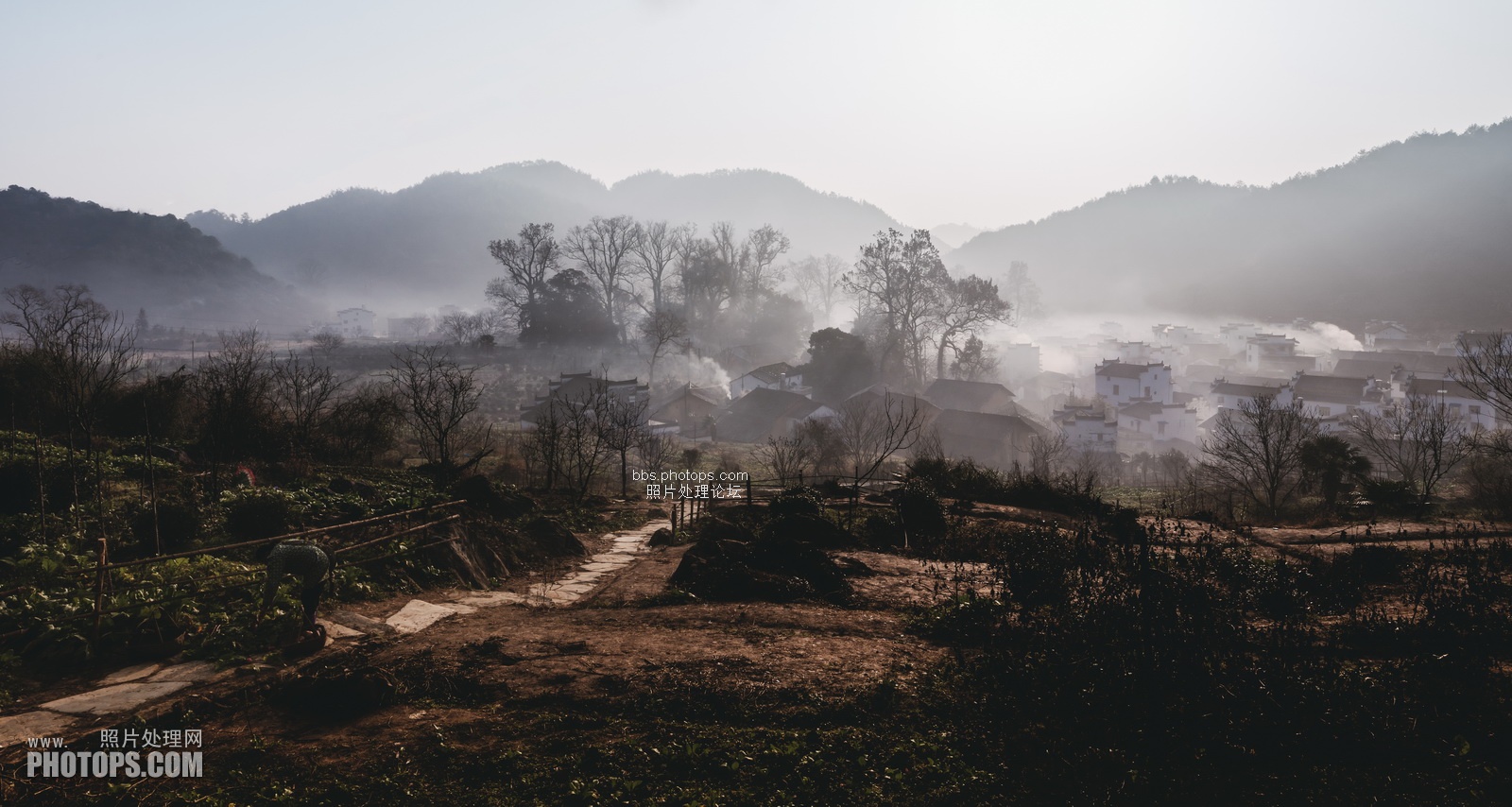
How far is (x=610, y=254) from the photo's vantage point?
223 ft

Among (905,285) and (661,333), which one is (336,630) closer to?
(905,285)

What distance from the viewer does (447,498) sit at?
1327cm

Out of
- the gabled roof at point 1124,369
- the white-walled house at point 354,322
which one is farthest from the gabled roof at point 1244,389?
the white-walled house at point 354,322

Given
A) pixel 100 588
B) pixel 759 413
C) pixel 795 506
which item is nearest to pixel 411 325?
pixel 759 413

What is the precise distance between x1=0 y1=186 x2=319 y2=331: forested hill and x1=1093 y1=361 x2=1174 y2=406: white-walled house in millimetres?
96771

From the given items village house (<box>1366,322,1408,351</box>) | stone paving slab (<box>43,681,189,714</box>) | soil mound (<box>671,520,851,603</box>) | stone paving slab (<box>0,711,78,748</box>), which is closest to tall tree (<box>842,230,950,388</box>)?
soil mound (<box>671,520,851,603</box>)

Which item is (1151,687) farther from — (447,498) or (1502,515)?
(1502,515)

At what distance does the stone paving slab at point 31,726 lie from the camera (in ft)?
16.7

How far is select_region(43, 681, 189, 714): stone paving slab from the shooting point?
5.63 m

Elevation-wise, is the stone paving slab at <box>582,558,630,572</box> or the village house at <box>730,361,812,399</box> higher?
the village house at <box>730,361,812,399</box>

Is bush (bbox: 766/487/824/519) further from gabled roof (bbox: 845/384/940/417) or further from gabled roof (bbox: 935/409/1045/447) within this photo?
gabled roof (bbox: 935/409/1045/447)

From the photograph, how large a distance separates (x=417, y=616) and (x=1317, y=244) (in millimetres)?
128160

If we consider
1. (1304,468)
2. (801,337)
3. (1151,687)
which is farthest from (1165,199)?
(1151,687)

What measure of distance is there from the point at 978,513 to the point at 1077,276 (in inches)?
5667
